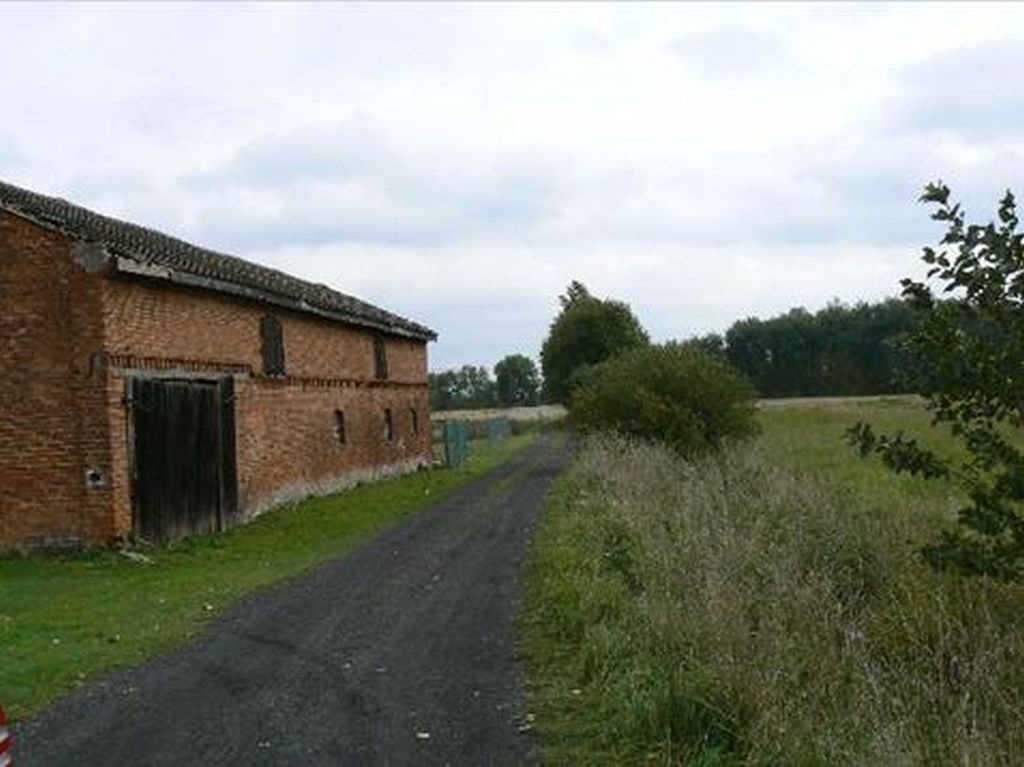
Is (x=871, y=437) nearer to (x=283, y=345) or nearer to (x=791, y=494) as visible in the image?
(x=791, y=494)

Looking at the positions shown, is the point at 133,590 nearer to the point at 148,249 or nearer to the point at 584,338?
the point at 148,249

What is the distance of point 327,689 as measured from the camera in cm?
850

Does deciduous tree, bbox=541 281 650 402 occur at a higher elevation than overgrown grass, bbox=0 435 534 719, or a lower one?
higher

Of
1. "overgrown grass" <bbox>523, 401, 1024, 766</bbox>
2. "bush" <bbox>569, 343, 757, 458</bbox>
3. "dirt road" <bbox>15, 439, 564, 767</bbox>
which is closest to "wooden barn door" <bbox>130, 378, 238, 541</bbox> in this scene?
"dirt road" <bbox>15, 439, 564, 767</bbox>

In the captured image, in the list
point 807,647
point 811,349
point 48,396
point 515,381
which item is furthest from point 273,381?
point 515,381

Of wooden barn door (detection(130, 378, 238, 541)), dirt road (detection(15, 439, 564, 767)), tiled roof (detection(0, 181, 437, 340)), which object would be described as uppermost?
tiled roof (detection(0, 181, 437, 340))

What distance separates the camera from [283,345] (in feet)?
80.7

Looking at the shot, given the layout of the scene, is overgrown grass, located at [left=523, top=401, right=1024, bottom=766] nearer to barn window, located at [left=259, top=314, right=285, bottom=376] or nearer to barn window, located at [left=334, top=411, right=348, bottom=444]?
barn window, located at [left=259, top=314, right=285, bottom=376]

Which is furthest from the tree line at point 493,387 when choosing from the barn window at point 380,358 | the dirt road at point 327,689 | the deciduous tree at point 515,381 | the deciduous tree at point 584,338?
the dirt road at point 327,689

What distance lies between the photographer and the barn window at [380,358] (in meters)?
33.2

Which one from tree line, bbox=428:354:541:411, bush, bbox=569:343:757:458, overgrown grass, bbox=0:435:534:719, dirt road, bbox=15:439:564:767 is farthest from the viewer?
tree line, bbox=428:354:541:411

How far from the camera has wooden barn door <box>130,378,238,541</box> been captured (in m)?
17.7

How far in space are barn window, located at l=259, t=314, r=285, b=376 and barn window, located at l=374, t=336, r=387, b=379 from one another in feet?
28.5

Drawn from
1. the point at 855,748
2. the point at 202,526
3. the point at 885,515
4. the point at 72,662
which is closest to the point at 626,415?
the point at 202,526
